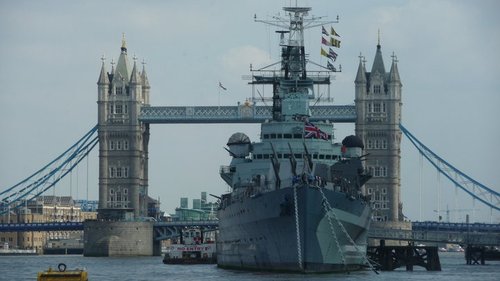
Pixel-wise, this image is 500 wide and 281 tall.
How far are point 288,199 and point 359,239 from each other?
10806mm

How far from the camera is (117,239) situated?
19500 cm

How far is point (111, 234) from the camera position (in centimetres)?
19538

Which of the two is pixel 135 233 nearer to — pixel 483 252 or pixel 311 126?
pixel 483 252

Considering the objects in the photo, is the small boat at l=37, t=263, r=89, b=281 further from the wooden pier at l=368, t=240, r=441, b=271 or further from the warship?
the wooden pier at l=368, t=240, r=441, b=271

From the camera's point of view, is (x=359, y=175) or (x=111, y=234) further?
(x=111, y=234)

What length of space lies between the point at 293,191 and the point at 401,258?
27.4 meters

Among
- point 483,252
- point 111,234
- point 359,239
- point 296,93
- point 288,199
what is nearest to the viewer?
point 288,199

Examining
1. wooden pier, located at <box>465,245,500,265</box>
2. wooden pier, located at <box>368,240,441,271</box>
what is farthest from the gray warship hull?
wooden pier, located at <box>465,245,500,265</box>

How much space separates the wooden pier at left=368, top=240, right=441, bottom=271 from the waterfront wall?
81167 millimetres

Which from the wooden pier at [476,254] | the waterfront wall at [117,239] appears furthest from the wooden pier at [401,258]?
the waterfront wall at [117,239]

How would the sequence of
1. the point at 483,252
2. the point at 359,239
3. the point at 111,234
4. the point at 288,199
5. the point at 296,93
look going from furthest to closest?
the point at 111,234, the point at 483,252, the point at 296,93, the point at 359,239, the point at 288,199

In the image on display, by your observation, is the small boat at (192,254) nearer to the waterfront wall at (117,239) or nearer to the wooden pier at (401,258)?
the wooden pier at (401,258)

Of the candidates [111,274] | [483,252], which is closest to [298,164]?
[111,274]

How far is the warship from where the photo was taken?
91.5 metres
